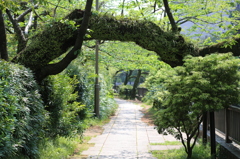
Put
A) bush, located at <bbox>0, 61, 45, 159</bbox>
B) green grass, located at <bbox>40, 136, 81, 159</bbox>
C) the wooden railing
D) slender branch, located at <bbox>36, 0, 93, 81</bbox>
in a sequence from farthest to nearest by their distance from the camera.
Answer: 1. slender branch, located at <bbox>36, 0, 93, 81</bbox>
2. green grass, located at <bbox>40, 136, 81, 159</bbox>
3. the wooden railing
4. bush, located at <bbox>0, 61, 45, 159</bbox>

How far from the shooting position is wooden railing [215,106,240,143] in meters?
6.59

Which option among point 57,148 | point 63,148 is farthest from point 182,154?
point 57,148

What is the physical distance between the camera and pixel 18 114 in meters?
5.38

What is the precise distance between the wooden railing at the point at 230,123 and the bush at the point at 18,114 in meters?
4.46

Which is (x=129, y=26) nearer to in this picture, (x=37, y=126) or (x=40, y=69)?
(x=40, y=69)

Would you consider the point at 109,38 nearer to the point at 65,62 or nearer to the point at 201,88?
the point at 65,62

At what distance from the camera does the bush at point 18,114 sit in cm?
444

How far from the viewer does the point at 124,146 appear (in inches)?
367

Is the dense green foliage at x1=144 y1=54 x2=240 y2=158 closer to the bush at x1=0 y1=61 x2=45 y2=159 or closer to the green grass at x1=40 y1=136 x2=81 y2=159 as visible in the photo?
the green grass at x1=40 y1=136 x2=81 y2=159

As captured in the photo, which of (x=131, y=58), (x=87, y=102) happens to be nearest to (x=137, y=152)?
(x=87, y=102)

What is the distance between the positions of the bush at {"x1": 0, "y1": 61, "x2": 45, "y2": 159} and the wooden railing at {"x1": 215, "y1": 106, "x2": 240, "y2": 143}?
4.46m

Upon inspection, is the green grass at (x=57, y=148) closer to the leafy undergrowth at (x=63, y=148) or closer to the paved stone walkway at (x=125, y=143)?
the leafy undergrowth at (x=63, y=148)

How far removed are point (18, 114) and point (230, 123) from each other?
16.1 ft

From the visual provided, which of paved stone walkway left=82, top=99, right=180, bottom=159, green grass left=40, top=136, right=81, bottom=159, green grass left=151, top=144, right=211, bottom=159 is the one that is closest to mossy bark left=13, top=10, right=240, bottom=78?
green grass left=40, top=136, right=81, bottom=159
